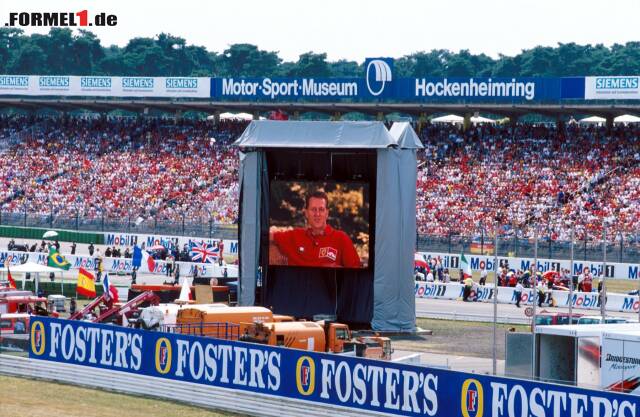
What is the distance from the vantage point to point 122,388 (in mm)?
29188

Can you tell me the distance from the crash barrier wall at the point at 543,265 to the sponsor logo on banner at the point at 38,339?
85.1 ft

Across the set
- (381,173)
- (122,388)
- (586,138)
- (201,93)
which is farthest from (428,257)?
(122,388)

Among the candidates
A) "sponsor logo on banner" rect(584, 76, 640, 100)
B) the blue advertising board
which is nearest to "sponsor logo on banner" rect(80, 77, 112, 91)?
the blue advertising board

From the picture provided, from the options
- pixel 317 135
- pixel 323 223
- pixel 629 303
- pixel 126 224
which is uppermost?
pixel 317 135

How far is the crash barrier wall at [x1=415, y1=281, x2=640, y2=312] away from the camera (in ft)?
160

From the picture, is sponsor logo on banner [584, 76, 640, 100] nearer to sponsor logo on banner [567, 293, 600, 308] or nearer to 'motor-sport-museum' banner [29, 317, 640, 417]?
sponsor logo on banner [567, 293, 600, 308]

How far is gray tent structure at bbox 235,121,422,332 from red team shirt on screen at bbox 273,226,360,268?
2.39 ft

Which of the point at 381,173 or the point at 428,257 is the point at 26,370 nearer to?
the point at 381,173

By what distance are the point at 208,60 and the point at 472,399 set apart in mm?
164771

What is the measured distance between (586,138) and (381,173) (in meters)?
33.3

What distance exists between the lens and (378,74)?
250 feet

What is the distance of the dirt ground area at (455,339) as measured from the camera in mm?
38156

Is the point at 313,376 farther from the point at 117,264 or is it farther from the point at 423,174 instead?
the point at 423,174

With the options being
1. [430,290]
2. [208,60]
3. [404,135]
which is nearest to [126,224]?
[430,290]
